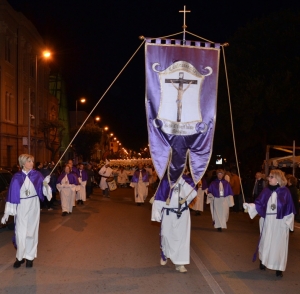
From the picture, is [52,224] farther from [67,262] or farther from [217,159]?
[217,159]

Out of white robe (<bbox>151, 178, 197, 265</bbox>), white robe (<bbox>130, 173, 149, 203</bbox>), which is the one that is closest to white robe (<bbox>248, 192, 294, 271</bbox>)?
white robe (<bbox>151, 178, 197, 265</bbox>)

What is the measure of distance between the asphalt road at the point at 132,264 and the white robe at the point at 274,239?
25cm

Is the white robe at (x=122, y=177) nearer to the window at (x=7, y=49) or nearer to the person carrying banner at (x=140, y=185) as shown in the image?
the window at (x=7, y=49)

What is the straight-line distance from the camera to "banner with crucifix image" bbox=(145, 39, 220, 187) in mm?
8289

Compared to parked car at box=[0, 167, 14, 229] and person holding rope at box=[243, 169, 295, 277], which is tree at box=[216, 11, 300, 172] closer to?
parked car at box=[0, 167, 14, 229]

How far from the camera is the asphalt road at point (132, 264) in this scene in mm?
6773

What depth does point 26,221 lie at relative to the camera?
7824mm

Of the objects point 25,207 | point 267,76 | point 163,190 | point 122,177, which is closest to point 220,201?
point 163,190

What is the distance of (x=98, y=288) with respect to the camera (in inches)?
262

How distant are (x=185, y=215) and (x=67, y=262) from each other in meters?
2.22

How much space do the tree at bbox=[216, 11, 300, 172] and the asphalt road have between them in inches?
403

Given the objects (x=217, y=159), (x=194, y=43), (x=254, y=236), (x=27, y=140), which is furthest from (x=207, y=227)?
(x=217, y=159)

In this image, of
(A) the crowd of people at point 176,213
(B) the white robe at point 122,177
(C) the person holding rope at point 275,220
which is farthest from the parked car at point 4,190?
(B) the white robe at point 122,177

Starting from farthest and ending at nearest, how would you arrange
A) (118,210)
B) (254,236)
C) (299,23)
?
(299,23) → (118,210) → (254,236)
